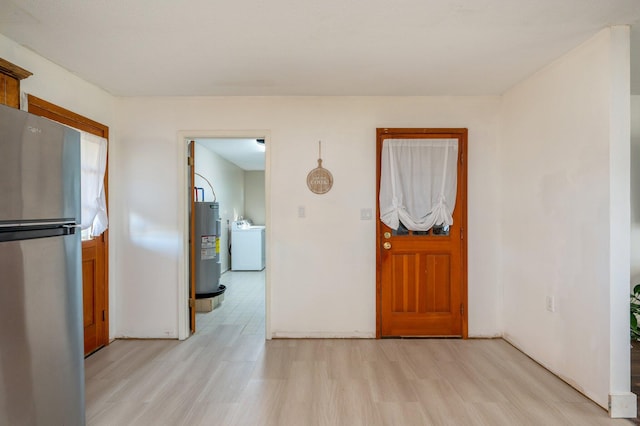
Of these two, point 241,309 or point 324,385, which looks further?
point 241,309

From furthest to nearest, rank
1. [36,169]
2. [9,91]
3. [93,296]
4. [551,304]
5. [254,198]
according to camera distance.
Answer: [254,198], [93,296], [551,304], [9,91], [36,169]

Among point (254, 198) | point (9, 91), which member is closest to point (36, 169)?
point (9, 91)

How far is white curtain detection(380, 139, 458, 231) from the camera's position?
332 cm

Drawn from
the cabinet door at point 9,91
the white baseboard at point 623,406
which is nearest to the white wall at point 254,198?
the cabinet door at point 9,91

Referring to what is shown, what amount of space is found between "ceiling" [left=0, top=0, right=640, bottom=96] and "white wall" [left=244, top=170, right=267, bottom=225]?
5812 millimetres

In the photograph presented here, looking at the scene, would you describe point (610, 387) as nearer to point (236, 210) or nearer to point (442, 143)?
point (442, 143)

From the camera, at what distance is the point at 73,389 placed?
1.72 metres

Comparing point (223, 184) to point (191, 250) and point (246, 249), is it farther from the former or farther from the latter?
point (191, 250)

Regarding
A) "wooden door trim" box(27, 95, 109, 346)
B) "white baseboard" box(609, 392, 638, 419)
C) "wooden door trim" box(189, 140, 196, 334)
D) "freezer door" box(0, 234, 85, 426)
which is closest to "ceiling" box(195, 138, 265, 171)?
"wooden door trim" box(189, 140, 196, 334)

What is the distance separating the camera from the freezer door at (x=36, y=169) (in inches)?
54.6

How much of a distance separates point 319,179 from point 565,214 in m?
2.04

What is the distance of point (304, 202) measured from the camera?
3400 mm

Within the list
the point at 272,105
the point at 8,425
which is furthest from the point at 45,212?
the point at 272,105

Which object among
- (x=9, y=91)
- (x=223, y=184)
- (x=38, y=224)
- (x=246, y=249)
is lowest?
(x=246, y=249)
